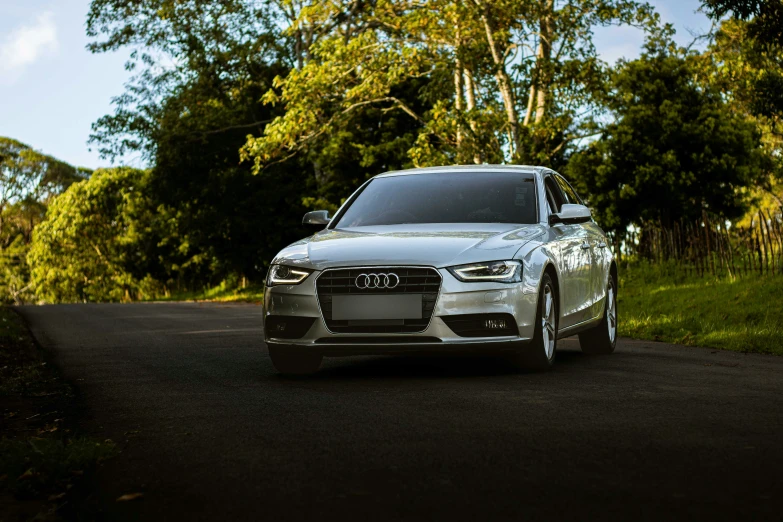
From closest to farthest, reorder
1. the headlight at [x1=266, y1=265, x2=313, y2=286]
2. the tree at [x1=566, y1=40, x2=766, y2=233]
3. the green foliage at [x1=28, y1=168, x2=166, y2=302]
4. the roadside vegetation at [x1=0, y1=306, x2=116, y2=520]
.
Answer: the roadside vegetation at [x1=0, y1=306, x2=116, y2=520] → the headlight at [x1=266, y1=265, x2=313, y2=286] → the tree at [x1=566, y1=40, x2=766, y2=233] → the green foliage at [x1=28, y1=168, x2=166, y2=302]

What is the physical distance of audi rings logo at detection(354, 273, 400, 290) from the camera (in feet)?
27.1

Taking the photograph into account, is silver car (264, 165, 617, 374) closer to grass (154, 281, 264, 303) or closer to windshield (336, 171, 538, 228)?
windshield (336, 171, 538, 228)

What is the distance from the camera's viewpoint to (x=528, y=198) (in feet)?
32.0

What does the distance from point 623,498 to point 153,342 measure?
990 centimetres

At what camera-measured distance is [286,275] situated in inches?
341

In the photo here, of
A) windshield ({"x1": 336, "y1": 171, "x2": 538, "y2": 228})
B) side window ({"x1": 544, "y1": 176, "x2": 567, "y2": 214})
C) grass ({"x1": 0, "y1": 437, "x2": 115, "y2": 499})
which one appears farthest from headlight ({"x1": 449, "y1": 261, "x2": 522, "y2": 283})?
grass ({"x1": 0, "y1": 437, "x2": 115, "y2": 499})

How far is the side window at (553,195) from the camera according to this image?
10.1 metres

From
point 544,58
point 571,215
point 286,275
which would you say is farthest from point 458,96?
point 286,275

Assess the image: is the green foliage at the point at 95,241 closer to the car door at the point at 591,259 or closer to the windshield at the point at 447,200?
the car door at the point at 591,259

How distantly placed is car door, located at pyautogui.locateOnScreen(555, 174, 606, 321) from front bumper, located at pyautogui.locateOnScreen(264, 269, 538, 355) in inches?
74.8

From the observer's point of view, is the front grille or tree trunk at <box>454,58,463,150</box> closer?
the front grille

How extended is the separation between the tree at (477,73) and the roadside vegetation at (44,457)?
1624 cm

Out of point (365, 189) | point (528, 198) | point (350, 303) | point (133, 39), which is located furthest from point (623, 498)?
point (133, 39)

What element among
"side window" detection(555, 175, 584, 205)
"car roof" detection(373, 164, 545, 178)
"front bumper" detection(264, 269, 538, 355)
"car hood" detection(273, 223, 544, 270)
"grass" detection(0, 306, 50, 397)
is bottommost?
"grass" detection(0, 306, 50, 397)
